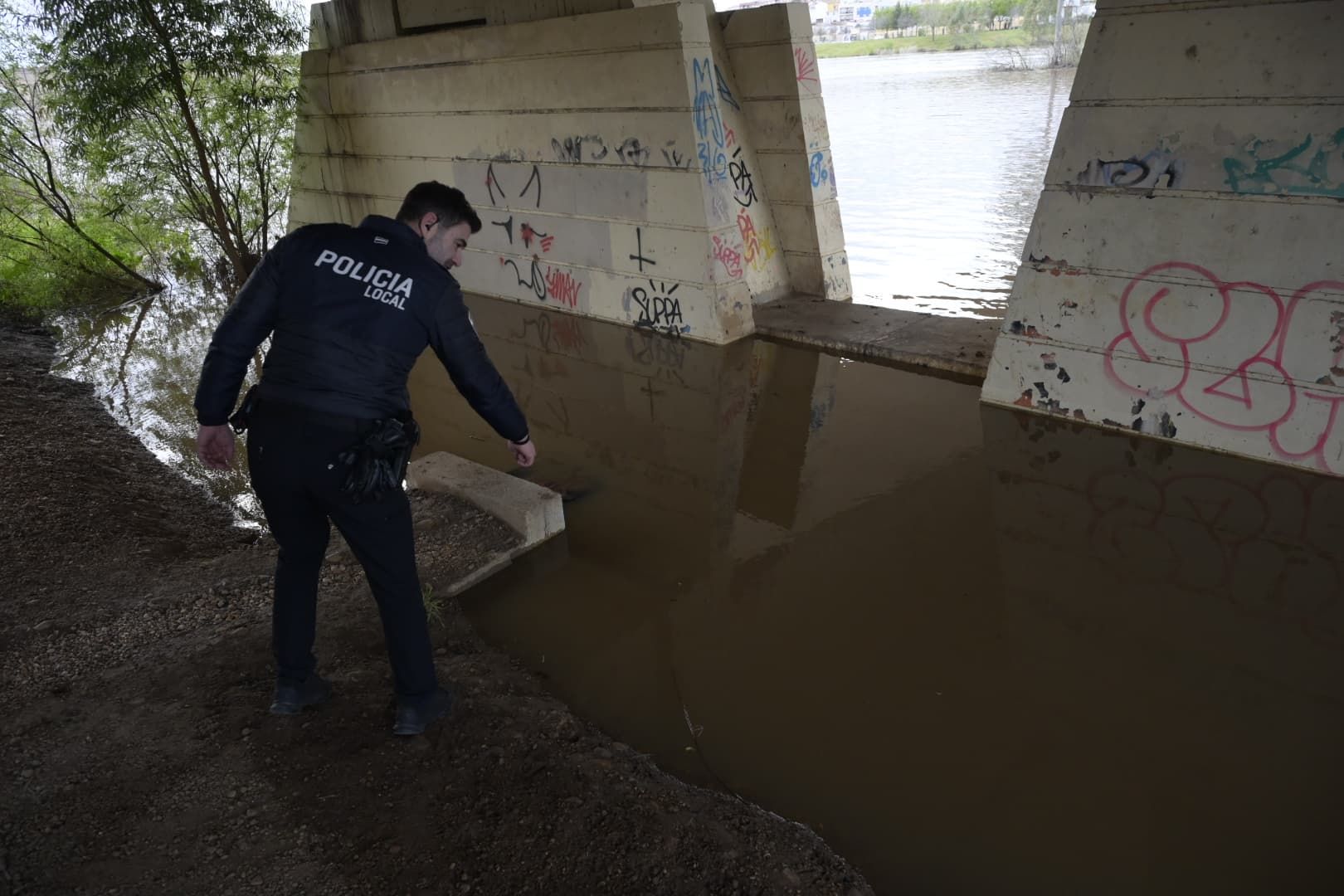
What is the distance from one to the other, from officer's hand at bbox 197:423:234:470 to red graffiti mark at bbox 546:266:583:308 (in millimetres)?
6674

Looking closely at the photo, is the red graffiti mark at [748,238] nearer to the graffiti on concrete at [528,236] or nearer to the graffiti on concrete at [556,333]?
the graffiti on concrete at [556,333]

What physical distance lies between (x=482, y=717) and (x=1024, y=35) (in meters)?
48.0

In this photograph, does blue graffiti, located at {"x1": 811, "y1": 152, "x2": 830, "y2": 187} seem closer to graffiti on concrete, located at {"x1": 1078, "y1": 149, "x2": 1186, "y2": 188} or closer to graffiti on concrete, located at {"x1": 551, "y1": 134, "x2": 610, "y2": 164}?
graffiti on concrete, located at {"x1": 551, "y1": 134, "x2": 610, "y2": 164}

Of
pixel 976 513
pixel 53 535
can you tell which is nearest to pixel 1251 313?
pixel 976 513

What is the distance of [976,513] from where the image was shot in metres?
5.18

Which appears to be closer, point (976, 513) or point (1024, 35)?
point (976, 513)

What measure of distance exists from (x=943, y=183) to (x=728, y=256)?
9084 mm

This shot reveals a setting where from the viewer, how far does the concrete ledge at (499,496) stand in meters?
4.89

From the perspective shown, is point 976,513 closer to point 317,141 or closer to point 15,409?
point 15,409

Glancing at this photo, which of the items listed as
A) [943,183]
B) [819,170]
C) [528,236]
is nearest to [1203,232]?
[819,170]

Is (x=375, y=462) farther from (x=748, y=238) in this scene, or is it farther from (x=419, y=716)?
(x=748, y=238)

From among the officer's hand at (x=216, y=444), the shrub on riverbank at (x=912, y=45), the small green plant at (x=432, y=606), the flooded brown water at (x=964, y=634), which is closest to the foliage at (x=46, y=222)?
the flooded brown water at (x=964, y=634)

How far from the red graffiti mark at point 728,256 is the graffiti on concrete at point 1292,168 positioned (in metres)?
4.22

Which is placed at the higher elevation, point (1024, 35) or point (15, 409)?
point (1024, 35)
